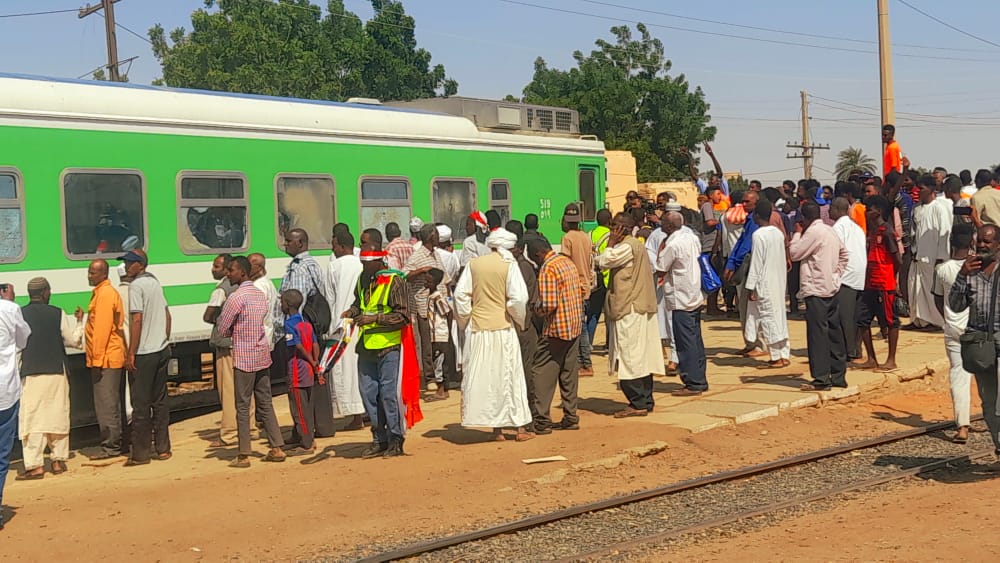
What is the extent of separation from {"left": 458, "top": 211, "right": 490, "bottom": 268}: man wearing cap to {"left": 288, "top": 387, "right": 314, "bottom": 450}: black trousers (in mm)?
3123

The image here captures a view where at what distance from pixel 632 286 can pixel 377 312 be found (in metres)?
2.55

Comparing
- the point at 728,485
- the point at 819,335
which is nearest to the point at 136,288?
the point at 728,485

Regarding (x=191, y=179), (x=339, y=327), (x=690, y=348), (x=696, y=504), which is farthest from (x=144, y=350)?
(x=690, y=348)

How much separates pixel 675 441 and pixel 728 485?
4.18 feet

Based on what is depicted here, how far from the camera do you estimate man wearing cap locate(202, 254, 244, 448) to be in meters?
10.1

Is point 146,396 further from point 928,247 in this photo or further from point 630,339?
point 928,247

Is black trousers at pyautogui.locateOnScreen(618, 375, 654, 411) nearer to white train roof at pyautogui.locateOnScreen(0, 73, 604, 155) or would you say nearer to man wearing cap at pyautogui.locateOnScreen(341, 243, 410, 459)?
man wearing cap at pyautogui.locateOnScreen(341, 243, 410, 459)

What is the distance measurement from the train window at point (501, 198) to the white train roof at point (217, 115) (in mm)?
491

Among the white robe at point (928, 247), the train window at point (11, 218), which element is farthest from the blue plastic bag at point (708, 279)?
the train window at point (11, 218)

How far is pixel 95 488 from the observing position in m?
8.91

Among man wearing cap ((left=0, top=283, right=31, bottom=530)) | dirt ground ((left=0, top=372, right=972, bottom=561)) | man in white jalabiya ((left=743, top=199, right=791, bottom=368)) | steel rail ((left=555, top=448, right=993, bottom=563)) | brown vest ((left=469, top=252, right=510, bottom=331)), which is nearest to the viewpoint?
steel rail ((left=555, top=448, right=993, bottom=563))

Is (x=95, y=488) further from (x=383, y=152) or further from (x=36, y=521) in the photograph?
(x=383, y=152)

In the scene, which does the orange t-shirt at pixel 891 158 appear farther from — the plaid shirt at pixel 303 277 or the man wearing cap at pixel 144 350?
the man wearing cap at pixel 144 350

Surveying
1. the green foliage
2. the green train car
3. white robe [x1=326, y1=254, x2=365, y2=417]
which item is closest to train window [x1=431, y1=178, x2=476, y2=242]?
the green train car
